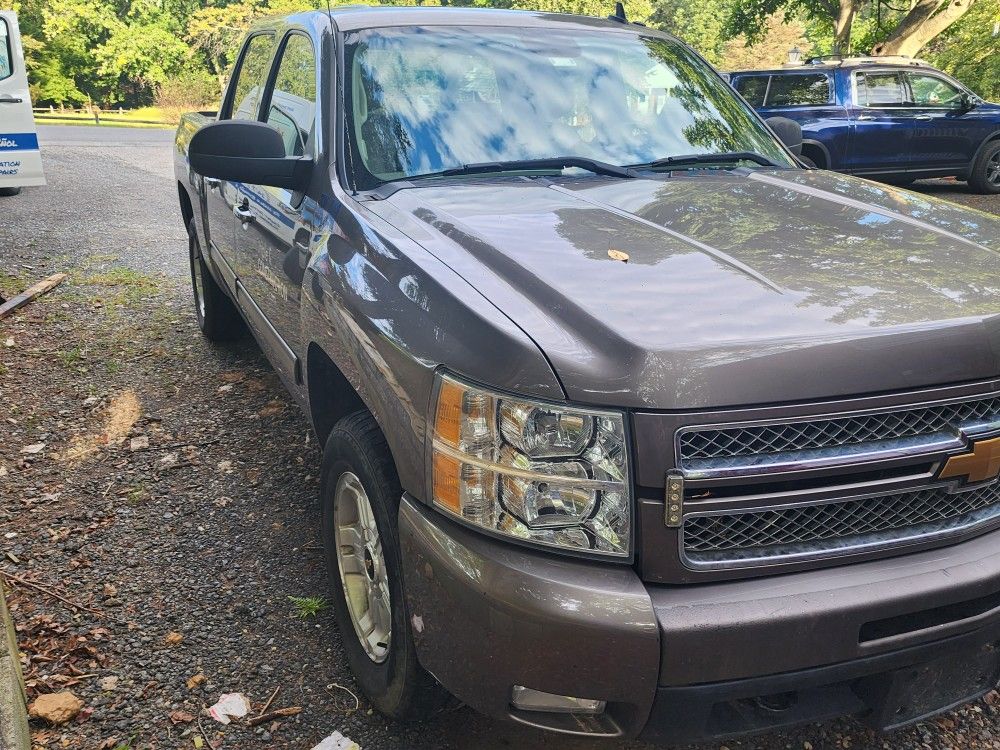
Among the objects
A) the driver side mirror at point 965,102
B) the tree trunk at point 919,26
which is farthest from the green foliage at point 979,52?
the driver side mirror at point 965,102

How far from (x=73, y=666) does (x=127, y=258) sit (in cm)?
673

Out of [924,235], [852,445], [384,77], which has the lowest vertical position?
[852,445]

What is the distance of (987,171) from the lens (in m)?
12.9

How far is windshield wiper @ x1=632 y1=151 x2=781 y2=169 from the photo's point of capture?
3219 millimetres

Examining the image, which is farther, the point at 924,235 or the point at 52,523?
the point at 52,523

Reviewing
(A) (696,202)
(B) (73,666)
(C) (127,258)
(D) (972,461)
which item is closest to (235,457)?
(B) (73,666)

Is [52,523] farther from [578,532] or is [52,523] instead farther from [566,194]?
Answer: [578,532]

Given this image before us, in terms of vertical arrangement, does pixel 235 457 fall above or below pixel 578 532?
below

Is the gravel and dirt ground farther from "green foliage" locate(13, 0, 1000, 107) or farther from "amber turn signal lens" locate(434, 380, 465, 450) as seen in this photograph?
"green foliage" locate(13, 0, 1000, 107)

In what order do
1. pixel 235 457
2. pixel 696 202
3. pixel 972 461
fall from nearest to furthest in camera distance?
pixel 972 461 → pixel 696 202 → pixel 235 457

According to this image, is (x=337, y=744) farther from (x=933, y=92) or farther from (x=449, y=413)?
(x=933, y=92)

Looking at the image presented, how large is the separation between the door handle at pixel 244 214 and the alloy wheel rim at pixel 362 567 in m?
1.51

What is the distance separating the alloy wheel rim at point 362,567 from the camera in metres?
2.46

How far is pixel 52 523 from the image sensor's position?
12.1 ft
